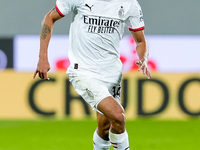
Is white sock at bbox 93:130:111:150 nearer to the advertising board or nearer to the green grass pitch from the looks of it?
the green grass pitch

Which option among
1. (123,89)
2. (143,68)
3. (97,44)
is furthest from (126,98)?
(143,68)

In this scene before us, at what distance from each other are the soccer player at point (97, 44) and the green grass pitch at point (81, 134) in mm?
1785

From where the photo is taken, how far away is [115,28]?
4086mm

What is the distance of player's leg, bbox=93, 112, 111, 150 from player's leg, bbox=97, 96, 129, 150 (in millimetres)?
330

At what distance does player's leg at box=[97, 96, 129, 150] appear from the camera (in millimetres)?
3668

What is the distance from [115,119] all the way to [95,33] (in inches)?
31.0

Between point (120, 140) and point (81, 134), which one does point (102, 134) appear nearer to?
point (120, 140)

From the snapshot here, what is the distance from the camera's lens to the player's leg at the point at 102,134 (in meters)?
4.17

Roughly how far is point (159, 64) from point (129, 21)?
12.9ft

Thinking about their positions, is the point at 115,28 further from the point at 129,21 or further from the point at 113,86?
the point at 113,86

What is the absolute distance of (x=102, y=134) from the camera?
4.23 metres

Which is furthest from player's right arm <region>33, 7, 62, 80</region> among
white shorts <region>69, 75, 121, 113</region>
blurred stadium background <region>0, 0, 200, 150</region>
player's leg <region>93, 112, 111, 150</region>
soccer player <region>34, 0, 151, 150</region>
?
blurred stadium background <region>0, 0, 200, 150</region>

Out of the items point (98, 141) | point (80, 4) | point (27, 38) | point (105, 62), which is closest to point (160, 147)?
point (98, 141)

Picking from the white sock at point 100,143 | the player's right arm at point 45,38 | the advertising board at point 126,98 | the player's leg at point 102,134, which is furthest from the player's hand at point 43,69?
the advertising board at point 126,98
